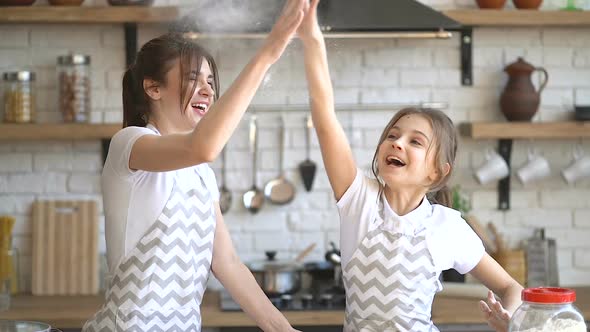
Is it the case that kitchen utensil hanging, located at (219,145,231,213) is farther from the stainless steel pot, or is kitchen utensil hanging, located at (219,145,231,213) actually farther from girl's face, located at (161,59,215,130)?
girl's face, located at (161,59,215,130)

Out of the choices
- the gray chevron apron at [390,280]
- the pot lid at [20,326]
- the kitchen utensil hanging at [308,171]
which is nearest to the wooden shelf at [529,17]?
the kitchen utensil hanging at [308,171]

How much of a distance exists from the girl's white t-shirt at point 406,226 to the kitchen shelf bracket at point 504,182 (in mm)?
1825

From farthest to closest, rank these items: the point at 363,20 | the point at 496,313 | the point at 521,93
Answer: the point at 521,93, the point at 363,20, the point at 496,313

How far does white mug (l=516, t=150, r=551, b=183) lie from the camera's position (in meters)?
4.07

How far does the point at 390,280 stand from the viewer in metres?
2.27

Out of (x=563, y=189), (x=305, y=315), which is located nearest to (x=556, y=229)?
(x=563, y=189)

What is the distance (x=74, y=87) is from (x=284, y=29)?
82.9 inches

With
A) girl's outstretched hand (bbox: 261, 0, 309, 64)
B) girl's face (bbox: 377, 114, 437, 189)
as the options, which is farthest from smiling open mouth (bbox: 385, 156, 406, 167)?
girl's outstretched hand (bbox: 261, 0, 309, 64)

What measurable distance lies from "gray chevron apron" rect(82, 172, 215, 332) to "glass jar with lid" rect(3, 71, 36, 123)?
1771 millimetres

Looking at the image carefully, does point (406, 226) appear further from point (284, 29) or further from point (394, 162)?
point (284, 29)

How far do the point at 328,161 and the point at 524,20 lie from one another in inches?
77.1

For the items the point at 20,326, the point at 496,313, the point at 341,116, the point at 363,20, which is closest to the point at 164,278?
the point at 20,326

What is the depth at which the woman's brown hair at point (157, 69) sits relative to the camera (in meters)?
2.31

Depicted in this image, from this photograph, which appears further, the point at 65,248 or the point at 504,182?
the point at 504,182
